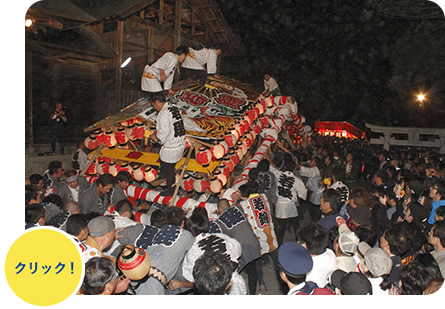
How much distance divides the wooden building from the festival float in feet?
10.1

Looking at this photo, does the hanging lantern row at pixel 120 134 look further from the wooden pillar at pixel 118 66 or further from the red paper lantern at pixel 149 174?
the wooden pillar at pixel 118 66

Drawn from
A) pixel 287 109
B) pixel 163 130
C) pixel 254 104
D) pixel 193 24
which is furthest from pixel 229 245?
pixel 193 24

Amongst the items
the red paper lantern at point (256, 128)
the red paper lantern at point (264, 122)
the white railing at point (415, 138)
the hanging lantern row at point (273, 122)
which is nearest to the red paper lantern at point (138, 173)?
the hanging lantern row at point (273, 122)

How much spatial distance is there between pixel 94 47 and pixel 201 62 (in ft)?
11.5

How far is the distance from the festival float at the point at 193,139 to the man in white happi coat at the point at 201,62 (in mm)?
264

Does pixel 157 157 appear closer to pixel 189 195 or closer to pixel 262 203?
pixel 189 195

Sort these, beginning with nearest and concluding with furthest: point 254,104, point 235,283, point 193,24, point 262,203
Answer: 1. point 235,283
2. point 262,203
3. point 254,104
4. point 193,24

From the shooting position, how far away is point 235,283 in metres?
3.31

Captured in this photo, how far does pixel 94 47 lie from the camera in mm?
10047

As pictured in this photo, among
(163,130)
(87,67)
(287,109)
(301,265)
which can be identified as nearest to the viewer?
(301,265)

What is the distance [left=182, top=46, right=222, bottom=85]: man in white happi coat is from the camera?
345 inches

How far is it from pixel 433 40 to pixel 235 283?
17.1 meters

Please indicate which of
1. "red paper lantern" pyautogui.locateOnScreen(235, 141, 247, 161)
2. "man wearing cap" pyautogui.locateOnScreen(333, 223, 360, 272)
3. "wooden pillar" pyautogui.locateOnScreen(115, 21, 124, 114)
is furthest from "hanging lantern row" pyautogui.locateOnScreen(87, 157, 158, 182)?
"wooden pillar" pyautogui.locateOnScreen(115, 21, 124, 114)

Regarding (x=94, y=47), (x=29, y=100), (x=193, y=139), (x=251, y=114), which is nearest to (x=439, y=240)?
(x=193, y=139)
